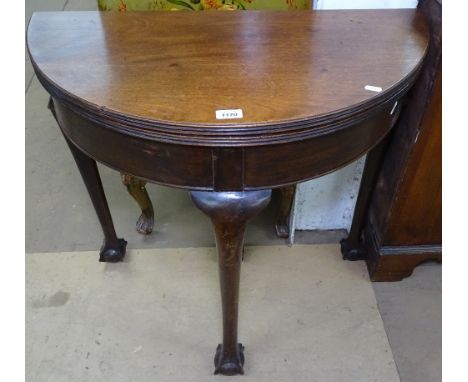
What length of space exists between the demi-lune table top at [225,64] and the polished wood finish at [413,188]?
11 centimetres

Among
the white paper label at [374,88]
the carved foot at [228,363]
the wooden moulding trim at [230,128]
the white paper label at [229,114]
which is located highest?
the white paper label at [374,88]

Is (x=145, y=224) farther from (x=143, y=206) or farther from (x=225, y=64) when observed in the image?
(x=225, y=64)

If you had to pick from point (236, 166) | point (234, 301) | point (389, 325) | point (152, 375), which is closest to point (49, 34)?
point (236, 166)

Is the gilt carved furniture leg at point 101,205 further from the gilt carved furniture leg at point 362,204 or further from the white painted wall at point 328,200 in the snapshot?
the gilt carved furniture leg at point 362,204

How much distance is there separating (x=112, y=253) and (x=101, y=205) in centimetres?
19

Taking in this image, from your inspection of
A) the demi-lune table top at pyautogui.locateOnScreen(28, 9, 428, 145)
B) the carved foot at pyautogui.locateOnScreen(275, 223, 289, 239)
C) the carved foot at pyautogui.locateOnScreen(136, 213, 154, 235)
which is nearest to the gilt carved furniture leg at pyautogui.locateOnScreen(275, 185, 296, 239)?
the carved foot at pyautogui.locateOnScreen(275, 223, 289, 239)

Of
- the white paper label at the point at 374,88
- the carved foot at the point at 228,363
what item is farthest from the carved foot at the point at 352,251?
the white paper label at the point at 374,88

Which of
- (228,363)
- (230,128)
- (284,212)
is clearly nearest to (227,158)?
(230,128)

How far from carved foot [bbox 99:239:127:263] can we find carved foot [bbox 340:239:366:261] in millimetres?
624

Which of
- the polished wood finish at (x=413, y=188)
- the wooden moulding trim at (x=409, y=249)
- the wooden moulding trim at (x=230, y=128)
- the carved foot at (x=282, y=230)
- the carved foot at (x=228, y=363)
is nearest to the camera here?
the wooden moulding trim at (x=230, y=128)

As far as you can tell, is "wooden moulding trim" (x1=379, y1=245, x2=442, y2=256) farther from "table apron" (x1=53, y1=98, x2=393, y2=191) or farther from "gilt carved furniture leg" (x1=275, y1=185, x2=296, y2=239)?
"table apron" (x1=53, y1=98, x2=393, y2=191)

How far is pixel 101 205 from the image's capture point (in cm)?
116

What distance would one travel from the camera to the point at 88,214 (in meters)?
1.45

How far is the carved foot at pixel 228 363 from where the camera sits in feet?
3.38
